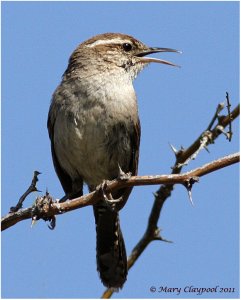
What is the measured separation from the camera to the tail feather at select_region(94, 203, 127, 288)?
22.0 ft

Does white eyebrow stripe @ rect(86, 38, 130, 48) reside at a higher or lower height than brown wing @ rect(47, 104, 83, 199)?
higher

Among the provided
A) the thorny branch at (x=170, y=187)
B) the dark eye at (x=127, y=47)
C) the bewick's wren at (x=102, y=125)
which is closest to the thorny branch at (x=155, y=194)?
the thorny branch at (x=170, y=187)

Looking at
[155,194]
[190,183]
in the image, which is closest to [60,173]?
[155,194]

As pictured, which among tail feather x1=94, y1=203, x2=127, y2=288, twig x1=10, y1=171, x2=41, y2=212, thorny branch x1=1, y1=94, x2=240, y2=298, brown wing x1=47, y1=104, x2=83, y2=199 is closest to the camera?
thorny branch x1=1, y1=94, x2=240, y2=298

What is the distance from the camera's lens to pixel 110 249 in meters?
6.98

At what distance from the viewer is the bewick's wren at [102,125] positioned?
20.8 ft

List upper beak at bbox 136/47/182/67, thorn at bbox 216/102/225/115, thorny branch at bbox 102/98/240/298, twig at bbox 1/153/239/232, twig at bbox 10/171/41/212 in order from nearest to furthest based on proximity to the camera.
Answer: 1. twig at bbox 1/153/239/232
2. twig at bbox 10/171/41/212
3. thorny branch at bbox 102/98/240/298
4. thorn at bbox 216/102/225/115
5. upper beak at bbox 136/47/182/67

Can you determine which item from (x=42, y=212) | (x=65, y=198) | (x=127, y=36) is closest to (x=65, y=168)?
(x=65, y=198)

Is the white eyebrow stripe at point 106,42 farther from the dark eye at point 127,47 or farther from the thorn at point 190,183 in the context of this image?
the thorn at point 190,183

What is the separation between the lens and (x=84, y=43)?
7.33 meters

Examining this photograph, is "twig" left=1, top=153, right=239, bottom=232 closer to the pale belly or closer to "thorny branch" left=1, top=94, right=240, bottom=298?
"thorny branch" left=1, top=94, right=240, bottom=298

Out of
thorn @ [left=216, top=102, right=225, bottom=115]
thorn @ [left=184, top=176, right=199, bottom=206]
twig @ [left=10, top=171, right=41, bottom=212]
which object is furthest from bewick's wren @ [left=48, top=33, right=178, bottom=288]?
thorn @ [left=184, top=176, right=199, bottom=206]

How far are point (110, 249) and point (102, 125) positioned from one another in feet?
5.69

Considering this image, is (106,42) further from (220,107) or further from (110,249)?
(110,249)
